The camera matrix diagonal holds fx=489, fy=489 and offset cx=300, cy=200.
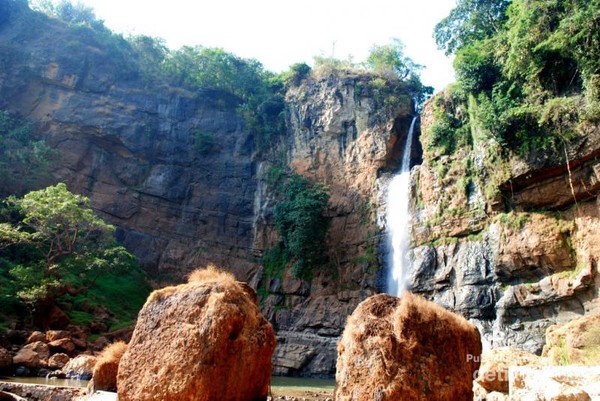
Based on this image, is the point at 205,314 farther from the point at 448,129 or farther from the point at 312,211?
the point at 312,211

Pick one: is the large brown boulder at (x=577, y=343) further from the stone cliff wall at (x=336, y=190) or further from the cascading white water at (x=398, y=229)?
the stone cliff wall at (x=336, y=190)

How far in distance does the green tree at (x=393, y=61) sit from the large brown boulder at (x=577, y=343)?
93.2 ft

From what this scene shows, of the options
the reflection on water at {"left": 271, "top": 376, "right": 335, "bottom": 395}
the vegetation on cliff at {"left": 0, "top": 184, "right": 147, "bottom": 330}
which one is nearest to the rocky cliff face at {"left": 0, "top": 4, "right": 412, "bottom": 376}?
the vegetation on cliff at {"left": 0, "top": 184, "right": 147, "bottom": 330}

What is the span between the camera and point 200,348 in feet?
23.8

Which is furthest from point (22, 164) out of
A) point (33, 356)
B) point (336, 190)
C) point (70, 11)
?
point (336, 190)

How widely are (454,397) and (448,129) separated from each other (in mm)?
24125

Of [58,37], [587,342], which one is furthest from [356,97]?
[587,342]

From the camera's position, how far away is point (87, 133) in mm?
37344

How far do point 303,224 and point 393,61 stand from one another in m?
16.0

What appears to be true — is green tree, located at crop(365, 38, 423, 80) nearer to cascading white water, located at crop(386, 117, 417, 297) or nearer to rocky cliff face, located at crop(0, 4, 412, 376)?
rocky cliff face, located at crop(0, 4, 412, 376)

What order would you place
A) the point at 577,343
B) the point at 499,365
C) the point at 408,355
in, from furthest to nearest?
1. the point at 577,343
2. the point at 499,365
3. the point at 408,355

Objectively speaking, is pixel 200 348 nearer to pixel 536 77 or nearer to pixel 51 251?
pixel 51 251

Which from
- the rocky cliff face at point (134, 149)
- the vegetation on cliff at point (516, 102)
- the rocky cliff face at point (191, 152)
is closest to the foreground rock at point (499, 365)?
the vegetation on cliff at point (516, 102)

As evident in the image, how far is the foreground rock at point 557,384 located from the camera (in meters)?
3.82
